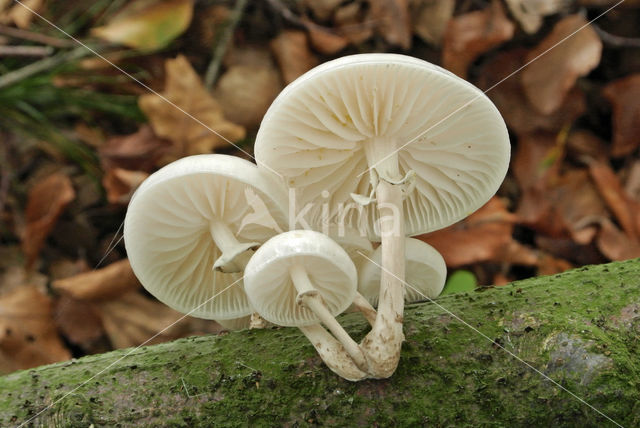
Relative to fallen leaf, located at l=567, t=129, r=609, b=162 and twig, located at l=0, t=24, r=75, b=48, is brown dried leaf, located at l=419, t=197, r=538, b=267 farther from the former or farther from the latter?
twig, located at l=0, t=24, r=75, b=48

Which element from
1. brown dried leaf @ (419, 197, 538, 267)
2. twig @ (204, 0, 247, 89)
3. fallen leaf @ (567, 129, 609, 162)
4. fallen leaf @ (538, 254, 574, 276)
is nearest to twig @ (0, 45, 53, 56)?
twig @ (204, 0, 247, 89)

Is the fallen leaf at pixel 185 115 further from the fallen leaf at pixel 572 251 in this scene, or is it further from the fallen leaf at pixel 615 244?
the fallen leaf at pixel 615 244

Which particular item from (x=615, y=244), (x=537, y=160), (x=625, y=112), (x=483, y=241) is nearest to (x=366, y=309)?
(x=483, y=241)

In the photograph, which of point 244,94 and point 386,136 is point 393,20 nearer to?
point 244,94

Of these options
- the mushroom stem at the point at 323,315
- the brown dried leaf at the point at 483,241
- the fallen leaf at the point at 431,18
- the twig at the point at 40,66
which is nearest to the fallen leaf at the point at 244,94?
the twig at the point at 40,66

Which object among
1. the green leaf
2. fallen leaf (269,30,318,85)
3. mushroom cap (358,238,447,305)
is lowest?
the green leaf
